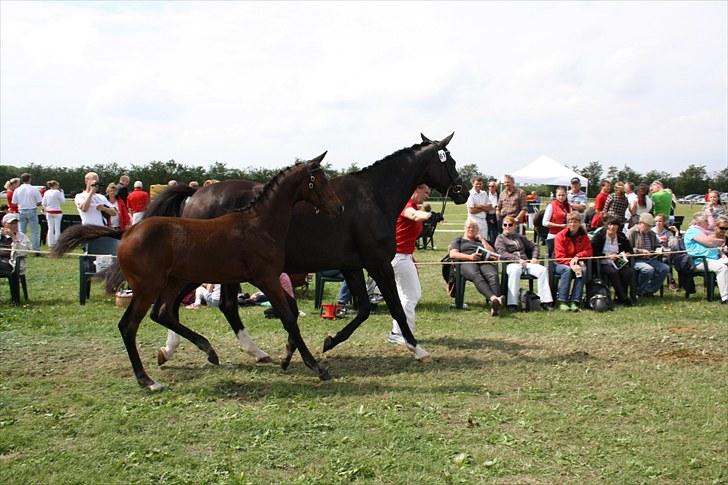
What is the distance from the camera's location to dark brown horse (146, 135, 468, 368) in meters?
7.01

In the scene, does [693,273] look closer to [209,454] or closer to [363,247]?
[363,247]

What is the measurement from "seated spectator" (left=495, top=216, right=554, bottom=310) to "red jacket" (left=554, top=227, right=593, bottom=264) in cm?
38

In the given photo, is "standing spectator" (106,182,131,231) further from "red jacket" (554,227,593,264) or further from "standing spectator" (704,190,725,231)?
"standing spectator" (704,190,725,231)

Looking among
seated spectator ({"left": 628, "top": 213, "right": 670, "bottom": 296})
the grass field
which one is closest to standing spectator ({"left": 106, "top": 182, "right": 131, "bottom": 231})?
the grass field

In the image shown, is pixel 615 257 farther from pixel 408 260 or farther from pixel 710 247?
pixel 408 260

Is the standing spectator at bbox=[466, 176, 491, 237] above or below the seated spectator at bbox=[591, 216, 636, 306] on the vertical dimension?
above

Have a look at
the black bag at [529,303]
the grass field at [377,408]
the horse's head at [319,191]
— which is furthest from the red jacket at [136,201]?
the horse's head at [319,191]

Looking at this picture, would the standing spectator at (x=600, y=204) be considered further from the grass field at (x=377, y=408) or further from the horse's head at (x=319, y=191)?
the horse's head at (x=319, y=191)

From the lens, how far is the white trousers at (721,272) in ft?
35.9

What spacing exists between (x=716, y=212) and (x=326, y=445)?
1024 cm

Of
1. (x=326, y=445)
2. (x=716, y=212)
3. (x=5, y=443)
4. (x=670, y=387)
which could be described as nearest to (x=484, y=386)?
(x=670, y=387)

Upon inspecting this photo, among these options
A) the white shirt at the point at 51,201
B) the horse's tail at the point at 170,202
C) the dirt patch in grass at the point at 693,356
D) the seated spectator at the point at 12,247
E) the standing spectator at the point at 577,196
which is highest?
the white shirt at the point at 51,201

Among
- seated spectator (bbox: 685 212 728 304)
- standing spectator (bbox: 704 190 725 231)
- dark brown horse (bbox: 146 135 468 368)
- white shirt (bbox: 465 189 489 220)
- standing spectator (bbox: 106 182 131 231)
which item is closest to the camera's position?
dark brown horse (bbox: 146 135 468 368)

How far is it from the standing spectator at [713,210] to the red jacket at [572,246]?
→ 2.72 m
